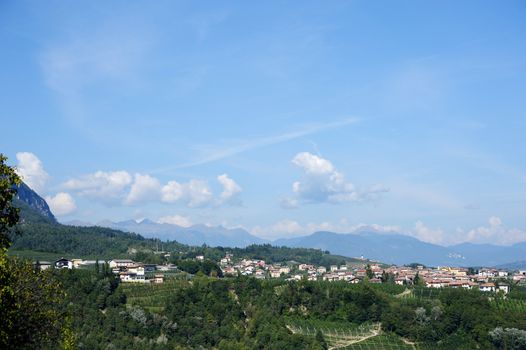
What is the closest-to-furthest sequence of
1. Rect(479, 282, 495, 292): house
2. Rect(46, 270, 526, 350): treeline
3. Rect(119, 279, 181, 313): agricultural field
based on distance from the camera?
1. Rect(46, 270, 526, 350): treeline
2. Rect(119, 279, 181, 313): agricultural field
3. Rect(479, 282, 495, 292): house

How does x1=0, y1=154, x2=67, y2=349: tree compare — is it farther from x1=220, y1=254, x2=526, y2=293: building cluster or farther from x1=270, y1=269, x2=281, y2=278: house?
x1=270, y1=269, x2=281, y2=278: house

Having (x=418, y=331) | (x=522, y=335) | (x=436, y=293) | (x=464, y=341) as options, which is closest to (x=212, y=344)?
(x=418, y=331)

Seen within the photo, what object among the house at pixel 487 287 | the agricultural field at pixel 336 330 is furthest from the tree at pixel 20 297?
the house at pixel 487 287

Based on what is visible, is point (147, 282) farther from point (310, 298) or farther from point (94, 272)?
point (310, 298)

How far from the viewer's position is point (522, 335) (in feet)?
206

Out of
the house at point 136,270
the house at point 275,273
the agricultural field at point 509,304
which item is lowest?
the agricultural field at point 509,304

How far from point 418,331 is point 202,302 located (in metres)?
25.1

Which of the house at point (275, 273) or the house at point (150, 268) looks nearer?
the house at point (150, 268)

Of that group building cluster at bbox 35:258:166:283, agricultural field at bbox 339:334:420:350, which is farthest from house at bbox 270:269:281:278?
agricultural field at bbox 339:334:420:350

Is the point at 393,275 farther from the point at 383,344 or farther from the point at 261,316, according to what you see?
the point at 261,316

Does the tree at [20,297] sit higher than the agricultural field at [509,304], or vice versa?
the tree at [20,297]

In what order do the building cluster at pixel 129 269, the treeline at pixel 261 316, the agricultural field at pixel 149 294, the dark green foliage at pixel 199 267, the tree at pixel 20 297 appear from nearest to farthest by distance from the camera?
the tree at pixel 20 297, the treeline at pixel 261 316, the agricultural field at pixel 149 294, the building cluster at pixel 129 269, the dark green foliage at pixel 199 267

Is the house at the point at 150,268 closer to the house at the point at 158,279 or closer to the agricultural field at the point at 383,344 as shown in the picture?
the house at the point at 158,279

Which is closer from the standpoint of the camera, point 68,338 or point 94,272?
point 68,338
